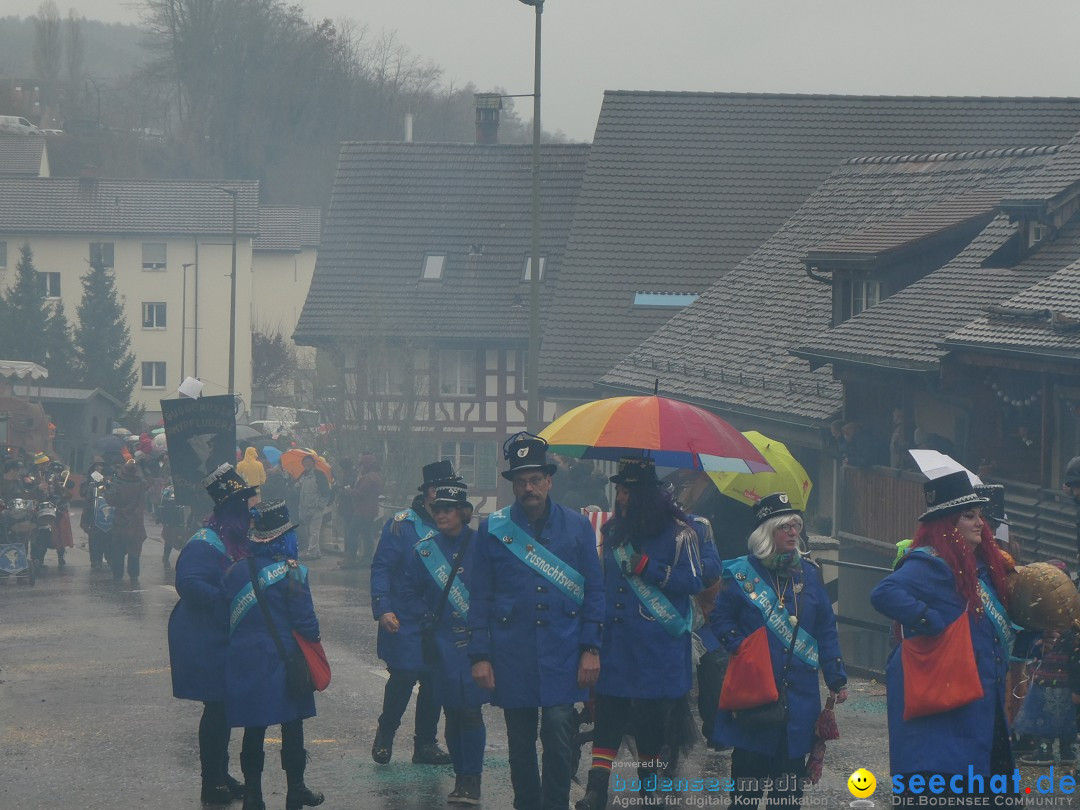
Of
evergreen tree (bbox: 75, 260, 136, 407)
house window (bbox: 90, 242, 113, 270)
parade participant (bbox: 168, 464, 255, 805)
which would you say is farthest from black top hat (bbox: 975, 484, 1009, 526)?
house window (bbox: 90, 242, 113, 270)

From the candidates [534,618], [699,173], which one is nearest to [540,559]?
[534,618]

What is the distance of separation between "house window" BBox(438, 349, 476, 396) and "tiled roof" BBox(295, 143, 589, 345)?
83 cm

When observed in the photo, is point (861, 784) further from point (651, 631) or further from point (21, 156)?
point (21, 156)

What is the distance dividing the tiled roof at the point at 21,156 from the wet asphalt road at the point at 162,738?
6742cm

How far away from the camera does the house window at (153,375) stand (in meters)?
67.5

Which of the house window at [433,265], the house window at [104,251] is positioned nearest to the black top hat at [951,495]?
the house window at [433,265]

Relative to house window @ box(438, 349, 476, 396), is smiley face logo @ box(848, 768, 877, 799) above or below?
below

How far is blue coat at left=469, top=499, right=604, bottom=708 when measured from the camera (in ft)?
23.3

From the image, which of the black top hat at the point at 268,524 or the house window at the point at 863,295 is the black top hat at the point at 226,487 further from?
the house window at the point at 863,295

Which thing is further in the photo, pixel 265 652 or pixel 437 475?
pixel 437 475

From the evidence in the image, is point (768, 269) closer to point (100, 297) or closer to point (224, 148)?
point (100, 297)

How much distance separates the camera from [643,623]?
7.34 meters

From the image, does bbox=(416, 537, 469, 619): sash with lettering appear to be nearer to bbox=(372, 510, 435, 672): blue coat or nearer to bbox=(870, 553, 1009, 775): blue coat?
bbox=(372, 510, 435, 672): blue coat

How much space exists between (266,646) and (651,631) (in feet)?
6.08
